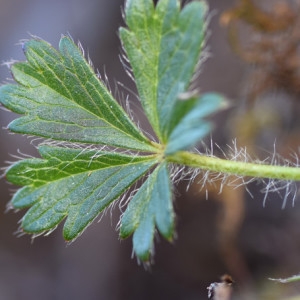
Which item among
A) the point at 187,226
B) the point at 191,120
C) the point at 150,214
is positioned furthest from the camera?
the point at 187,226

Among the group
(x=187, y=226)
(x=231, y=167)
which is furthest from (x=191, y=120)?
(x=187, y=226)

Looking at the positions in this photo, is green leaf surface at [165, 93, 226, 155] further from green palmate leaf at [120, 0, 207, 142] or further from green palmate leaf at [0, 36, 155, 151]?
green palmate leaf at [0, 36, 155, 151]

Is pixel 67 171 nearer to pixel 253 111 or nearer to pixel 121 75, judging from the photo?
pixel 253 111

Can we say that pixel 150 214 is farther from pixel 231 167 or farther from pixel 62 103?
pixel 62 103

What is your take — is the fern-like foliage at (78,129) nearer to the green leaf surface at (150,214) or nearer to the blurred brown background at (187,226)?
the green leaf surface at (150,214)

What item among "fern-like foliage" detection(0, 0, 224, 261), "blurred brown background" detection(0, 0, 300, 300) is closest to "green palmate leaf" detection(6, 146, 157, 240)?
"fern-like foliage" detection(0, 0, 224, 261)

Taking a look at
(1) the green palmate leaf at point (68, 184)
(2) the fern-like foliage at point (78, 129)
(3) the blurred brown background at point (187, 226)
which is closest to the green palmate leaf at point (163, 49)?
(2) the fern-like foliage at point (78, 129)

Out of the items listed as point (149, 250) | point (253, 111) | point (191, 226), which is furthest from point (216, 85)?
point (149, 250)
